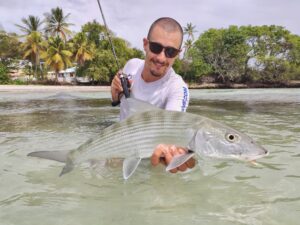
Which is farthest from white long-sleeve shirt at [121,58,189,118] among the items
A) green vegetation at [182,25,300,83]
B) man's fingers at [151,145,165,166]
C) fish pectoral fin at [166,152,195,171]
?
green vegetation at [182,25,300,83]

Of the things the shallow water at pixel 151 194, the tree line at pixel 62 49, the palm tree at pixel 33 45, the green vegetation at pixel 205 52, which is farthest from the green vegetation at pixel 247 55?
the shallow water at pixel 151 194

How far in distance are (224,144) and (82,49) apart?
53133mm

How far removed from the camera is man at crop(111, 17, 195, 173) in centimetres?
359

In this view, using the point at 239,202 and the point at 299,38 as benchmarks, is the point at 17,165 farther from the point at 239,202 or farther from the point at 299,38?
the point at 299,38

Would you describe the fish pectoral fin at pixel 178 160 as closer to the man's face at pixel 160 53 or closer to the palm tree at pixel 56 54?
the man's face at pixel 160 53

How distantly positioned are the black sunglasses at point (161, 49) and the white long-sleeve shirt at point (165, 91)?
349 millimetres

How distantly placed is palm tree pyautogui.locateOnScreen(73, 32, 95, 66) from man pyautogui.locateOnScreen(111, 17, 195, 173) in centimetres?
5068

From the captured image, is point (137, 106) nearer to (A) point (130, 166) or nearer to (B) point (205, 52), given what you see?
(A) point (130, 166)

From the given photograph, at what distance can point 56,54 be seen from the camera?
51.4m

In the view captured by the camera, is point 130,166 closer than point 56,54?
Yes

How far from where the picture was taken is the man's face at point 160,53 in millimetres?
3580

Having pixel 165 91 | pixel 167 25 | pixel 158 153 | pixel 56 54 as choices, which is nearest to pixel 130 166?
pixel 158 153

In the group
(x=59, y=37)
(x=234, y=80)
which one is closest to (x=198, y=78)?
(x=234, y=80)

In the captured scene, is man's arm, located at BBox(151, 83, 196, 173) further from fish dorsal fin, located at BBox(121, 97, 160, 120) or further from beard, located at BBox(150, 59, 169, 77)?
fish dorsal fin, located at BBox(121, 97, 160, 120)
